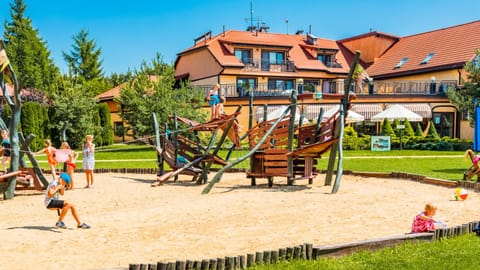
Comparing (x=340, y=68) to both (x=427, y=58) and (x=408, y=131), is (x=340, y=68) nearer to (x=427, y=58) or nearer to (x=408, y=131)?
(x=427, y=58)

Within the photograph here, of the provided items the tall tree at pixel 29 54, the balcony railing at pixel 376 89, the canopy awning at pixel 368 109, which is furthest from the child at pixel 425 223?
the tall tree at pixel 29 54

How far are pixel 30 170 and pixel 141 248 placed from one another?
7831mm

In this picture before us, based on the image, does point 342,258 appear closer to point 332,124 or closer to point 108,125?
point 332,124

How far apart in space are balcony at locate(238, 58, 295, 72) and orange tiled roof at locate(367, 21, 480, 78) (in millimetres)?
9281

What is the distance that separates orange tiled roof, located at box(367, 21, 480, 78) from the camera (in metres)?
45.5

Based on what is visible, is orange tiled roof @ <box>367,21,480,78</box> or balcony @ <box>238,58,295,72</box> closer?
orange tiled roof @ <box>367,21,480,78</box>

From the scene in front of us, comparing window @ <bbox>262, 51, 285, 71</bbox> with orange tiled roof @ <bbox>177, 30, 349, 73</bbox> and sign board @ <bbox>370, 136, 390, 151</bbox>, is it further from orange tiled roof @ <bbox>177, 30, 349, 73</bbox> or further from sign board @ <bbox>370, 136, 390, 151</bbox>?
sign board @ <bbox>370, 136, 390, 151</bbox>

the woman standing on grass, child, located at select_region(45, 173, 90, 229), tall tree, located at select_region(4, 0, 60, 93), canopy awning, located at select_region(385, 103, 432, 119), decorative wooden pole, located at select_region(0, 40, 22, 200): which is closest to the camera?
child, located at select_region(45, 173, 90, 229)

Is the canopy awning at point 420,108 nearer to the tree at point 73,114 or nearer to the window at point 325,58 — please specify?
the window at point 325,58

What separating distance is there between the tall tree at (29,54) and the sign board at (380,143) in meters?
36.4

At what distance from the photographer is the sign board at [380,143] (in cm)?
3259

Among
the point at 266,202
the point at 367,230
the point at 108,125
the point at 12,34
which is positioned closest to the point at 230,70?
the point at 108,125

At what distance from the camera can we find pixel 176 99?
3466 centimetres

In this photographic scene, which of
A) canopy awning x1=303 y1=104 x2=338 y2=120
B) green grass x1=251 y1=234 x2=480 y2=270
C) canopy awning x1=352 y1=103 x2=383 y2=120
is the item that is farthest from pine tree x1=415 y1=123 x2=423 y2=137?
green grass x1=251 y1=234 x2=480 y2=270
